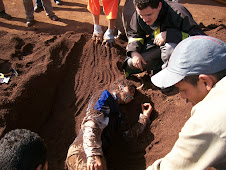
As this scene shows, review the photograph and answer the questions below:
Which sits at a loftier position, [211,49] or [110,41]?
[211,49]

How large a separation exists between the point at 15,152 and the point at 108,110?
4.19ft

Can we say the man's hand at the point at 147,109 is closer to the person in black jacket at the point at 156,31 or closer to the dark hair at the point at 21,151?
the person in black jacket at the point at 156,31

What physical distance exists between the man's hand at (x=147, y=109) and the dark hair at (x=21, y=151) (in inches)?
64.8

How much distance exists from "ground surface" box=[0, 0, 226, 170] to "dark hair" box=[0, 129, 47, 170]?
3.90ft

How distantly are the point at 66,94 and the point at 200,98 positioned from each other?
2.35 meters

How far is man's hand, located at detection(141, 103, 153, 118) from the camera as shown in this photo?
301 cm

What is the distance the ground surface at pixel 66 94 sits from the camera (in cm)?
274

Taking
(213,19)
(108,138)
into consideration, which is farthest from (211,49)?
(213,19)

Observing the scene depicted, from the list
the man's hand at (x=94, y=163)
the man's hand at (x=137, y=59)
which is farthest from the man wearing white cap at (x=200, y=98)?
the man's hand at (x=137, y=59)

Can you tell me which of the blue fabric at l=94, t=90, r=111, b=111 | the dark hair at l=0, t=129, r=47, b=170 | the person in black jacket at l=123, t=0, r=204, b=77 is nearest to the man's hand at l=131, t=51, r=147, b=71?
the person in black jacket at l=123, t=0, r=204, b=77

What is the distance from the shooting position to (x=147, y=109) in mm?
3127

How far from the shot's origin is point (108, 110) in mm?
2625

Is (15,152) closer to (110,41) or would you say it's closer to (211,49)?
(211,49)

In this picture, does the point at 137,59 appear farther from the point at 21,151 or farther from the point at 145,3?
the point at 21,151
